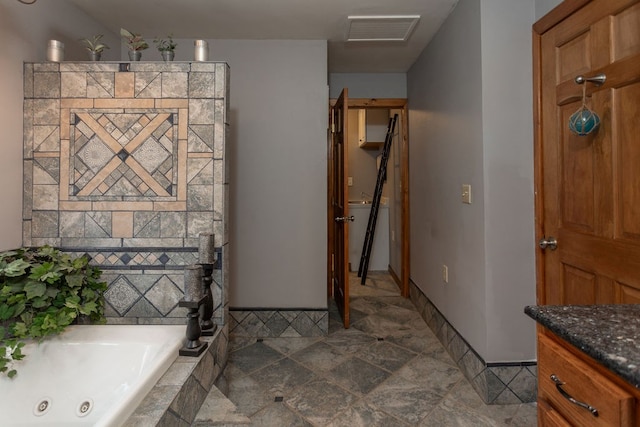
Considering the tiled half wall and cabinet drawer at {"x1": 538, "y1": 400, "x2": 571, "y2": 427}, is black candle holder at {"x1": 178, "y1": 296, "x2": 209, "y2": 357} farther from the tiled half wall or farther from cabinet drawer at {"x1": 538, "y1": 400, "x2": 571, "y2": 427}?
the tiled half wall

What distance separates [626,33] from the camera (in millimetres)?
1398

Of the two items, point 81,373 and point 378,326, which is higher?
point 81,373

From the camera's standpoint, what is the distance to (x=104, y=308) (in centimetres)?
212

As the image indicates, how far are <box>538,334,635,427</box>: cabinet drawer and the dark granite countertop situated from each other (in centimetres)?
8

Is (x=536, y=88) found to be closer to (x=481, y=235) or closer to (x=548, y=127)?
(x=548, y=127)

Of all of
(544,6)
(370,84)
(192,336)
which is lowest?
(192,336)

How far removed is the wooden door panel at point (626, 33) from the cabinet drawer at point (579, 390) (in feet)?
3.87

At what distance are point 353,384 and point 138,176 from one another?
1832 mm

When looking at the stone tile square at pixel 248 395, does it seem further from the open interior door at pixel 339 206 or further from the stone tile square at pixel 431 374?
the open interior door at pixel 339 206

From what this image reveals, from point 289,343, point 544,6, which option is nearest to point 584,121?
point 544,6

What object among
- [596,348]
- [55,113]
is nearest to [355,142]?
[55,113]

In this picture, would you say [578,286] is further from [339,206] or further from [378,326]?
[339,206]

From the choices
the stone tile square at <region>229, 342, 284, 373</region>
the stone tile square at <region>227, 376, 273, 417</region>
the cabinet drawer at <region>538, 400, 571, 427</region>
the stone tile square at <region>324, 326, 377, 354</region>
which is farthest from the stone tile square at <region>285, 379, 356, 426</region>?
the cabinet drawer at <region>538, 400, 571, 427</region>

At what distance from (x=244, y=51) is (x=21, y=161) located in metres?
1.80
